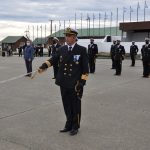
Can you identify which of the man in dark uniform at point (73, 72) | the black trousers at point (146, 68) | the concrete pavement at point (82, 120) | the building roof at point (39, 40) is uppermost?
the building roof at point (39, 40)

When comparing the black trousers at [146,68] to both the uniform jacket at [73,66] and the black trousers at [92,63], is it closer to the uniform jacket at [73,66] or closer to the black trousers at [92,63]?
the black trousers at [92,63]

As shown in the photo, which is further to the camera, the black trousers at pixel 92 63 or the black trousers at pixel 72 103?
the black trousers at pixel 92 63

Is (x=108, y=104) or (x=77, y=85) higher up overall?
Answer: (x=77, y=85)

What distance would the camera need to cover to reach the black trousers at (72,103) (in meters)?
6.83

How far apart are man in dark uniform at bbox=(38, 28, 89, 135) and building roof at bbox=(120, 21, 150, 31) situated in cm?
5968

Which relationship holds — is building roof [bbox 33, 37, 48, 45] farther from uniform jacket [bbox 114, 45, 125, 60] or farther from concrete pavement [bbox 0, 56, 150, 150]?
concrete pavement [bbox 0, 56, 150, 150]

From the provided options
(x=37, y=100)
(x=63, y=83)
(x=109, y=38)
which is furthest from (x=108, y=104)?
(x=109, y=38)

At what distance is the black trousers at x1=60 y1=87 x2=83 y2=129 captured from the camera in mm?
6832

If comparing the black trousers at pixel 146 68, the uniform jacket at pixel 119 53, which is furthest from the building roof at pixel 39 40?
the black trousers at pixel 146 68

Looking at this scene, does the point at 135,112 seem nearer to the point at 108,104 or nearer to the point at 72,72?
the point at 108,104

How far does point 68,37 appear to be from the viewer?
6758 millimetres

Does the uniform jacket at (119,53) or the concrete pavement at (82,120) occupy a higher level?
the uniform jacket at (119,53)

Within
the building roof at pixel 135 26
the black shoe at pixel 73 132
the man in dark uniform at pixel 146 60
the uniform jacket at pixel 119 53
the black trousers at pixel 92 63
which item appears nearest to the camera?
the black shoe at pixel 73 132

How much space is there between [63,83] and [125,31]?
64892 mm
